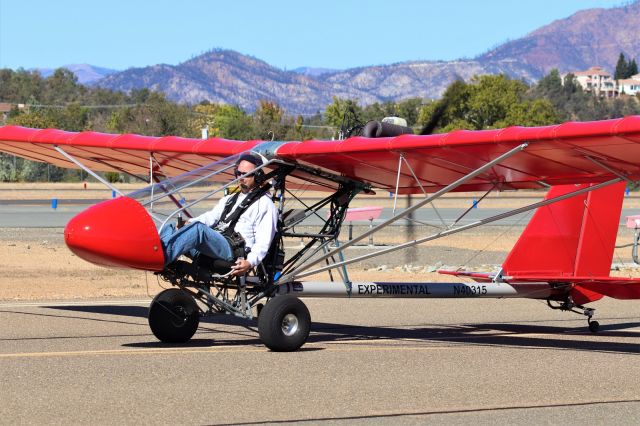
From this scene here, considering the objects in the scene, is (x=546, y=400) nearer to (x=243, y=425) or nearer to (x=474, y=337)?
(x=243, y=425)

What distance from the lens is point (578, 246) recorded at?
42.1ft

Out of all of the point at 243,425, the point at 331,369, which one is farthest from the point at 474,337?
the point at 243,425

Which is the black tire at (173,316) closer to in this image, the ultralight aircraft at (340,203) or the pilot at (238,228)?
the ultralight aircraft at (340,203)

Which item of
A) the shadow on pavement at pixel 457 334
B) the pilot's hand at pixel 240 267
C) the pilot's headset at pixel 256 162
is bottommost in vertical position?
the shadow on pavement at pixel 457 334

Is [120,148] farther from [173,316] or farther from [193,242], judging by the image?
[193,242]

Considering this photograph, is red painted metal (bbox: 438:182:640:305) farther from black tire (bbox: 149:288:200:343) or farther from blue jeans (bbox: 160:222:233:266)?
blue jeans (bbox: 160:222:233:266)

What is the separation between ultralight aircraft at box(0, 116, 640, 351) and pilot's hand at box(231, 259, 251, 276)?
0.10 m

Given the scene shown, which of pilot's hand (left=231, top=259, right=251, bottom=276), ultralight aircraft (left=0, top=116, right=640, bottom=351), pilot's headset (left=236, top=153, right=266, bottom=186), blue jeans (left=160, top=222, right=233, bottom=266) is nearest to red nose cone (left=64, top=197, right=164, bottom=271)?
ultralight aircraft (left=0, top=116, right=640, bottom=351)

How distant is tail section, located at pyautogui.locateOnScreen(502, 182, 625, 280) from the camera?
42.0 ft

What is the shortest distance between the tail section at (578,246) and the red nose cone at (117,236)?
5.06 metres

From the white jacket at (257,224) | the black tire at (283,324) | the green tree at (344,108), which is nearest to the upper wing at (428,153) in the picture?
the white jacket at (257,224)

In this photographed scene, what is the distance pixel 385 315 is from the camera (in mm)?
14211

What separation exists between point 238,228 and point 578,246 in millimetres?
4612

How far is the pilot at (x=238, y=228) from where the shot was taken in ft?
32.2
